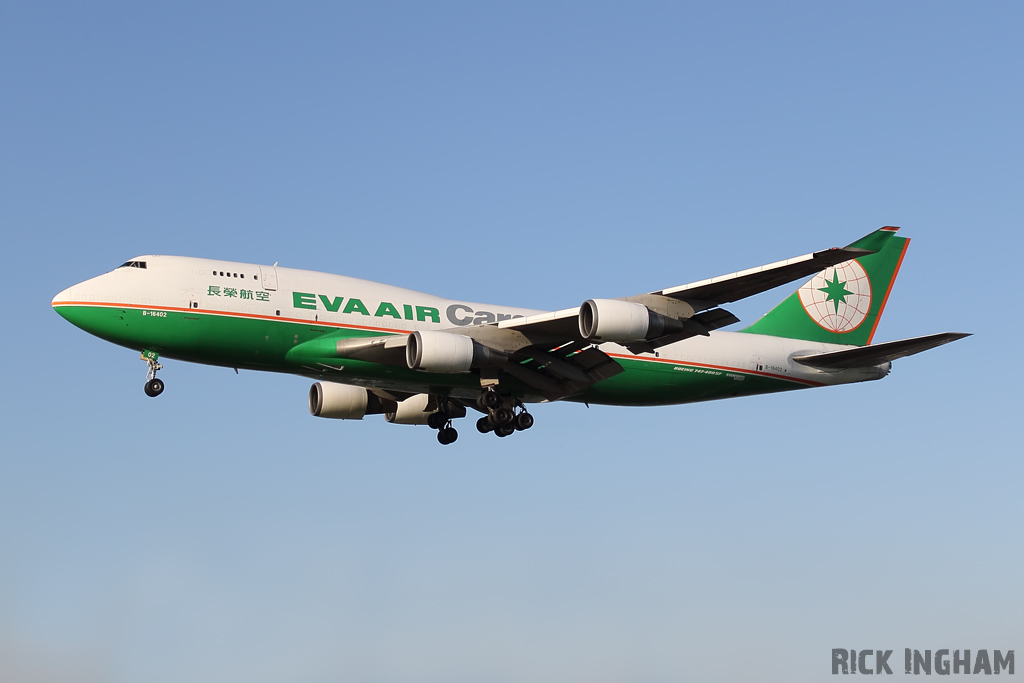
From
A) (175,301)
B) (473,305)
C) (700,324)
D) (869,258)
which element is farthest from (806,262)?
(175,301)

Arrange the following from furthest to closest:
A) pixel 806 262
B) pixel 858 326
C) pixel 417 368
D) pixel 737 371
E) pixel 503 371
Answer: pixel 858 326
pixel 737 371
pixel 503 371
pixel 417 368
pixel 806 262

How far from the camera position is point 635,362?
36.5 m

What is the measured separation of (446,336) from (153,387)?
28.4 feet

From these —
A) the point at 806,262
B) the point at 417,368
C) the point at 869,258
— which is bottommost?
the point at 417,368

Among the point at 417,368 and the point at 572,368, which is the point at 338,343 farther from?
the point at 572,368

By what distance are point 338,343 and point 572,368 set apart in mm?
7246

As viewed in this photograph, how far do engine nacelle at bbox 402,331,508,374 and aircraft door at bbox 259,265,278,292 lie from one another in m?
4.39

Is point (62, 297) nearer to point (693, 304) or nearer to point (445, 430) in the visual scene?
point (445, 430)

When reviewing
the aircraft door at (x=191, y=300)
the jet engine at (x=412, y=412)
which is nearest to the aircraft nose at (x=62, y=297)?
the aircraft door at (x=191, y=300)

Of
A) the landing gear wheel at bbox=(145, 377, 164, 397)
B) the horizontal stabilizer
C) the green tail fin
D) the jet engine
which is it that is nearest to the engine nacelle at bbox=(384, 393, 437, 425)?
the jet engine

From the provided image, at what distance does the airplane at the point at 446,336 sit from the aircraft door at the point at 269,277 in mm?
40

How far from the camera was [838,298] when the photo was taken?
133 ft

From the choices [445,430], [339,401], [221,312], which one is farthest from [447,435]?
[221,312]

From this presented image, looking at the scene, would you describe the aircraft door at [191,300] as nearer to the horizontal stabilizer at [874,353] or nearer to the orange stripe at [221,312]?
the orange stripe at [221,312]
